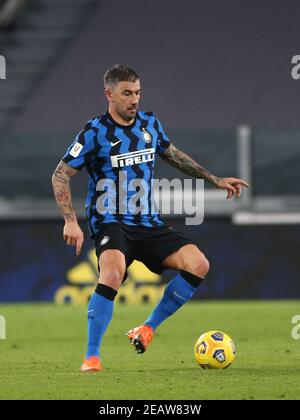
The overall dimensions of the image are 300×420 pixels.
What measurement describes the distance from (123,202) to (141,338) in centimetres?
86

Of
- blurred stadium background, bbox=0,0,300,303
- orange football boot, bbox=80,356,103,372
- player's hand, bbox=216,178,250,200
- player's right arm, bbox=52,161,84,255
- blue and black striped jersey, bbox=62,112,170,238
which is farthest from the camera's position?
blurred stadium background, bbox=0,0,300,303

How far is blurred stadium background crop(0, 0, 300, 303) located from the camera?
13.6 m

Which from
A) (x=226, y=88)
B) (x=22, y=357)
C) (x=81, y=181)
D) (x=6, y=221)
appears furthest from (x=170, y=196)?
(x=22, y=357)

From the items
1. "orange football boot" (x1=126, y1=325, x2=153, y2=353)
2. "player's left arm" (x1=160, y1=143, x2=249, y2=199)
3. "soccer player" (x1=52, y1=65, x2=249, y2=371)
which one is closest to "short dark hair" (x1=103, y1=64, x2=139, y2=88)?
"soccer player" (x1=52, y1=65, x2=249, y2=371)

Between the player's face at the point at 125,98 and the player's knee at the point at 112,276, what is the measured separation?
1011 mm

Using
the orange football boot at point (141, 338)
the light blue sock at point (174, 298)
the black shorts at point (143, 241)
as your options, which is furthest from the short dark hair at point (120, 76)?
the orange football boot at point (141, 338)

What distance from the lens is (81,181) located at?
46.9 ft

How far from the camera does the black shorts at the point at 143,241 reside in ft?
22.4

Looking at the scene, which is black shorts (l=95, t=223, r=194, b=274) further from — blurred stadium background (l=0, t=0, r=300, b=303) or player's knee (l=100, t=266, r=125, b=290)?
blurred stadium background (l=0, t=0, r=300, b=303)

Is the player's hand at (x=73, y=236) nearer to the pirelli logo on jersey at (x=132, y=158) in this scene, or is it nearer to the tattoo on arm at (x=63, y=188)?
the tattoo on arm at (x=63, y=188)

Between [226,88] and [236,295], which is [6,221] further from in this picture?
[226,88]

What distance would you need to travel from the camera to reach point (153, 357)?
766cm

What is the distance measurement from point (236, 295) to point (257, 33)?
5.76 metres
